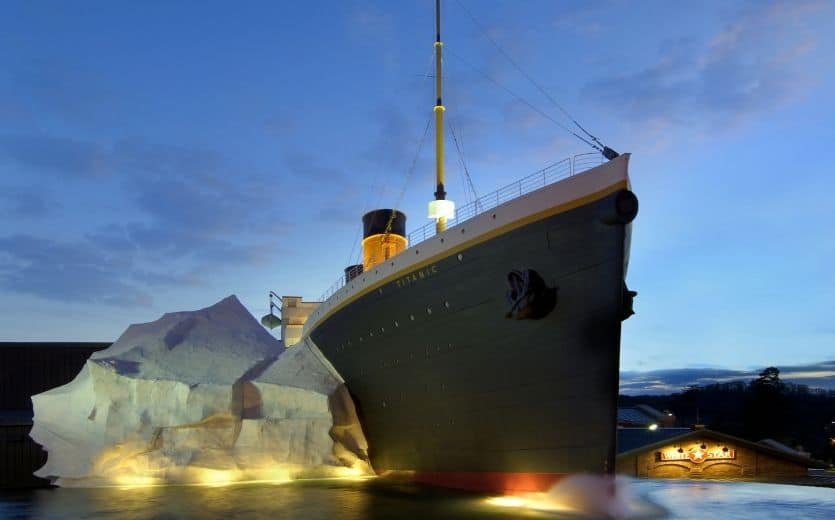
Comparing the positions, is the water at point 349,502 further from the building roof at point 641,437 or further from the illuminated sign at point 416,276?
the building roof at point 641,437

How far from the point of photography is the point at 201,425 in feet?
65.0

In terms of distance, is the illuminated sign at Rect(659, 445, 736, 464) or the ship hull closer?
the ship hull

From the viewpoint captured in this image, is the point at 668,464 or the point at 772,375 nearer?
the point at 668,464

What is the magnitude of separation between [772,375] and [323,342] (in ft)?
316

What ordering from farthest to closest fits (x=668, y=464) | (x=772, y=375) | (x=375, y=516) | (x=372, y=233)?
(x=772, y=375) → (x=668, y=464) → (x=372, y=233) → (x=375, y=516)

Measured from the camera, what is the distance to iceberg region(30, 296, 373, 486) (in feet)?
63.6

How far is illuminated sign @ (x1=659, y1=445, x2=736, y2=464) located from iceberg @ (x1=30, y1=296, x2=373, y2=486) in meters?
17.1

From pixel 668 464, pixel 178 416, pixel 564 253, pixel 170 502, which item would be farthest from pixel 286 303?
pixel 564 253

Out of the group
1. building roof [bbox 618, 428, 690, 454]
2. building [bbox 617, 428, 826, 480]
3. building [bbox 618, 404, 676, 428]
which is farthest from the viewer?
building [bbox 618, 404, 676, 428]

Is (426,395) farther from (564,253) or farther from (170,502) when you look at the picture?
(170,502)

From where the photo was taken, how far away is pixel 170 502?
15.3 m

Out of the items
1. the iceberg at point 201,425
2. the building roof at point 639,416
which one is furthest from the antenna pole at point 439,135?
the building roof at point 639,416

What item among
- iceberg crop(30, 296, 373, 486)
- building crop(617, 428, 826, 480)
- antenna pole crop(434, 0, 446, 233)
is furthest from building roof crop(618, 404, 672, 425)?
antenna pole crop(434, 0, 446, 233)

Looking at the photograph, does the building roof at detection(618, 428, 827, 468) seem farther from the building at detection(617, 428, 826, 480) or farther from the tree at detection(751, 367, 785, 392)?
the tree at detection(751, 367, 785, 392)
